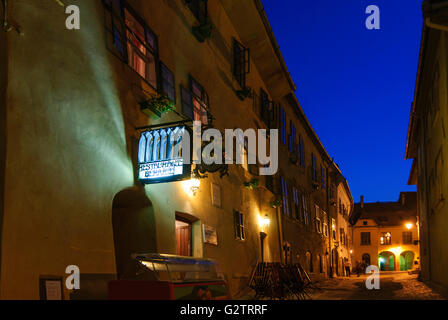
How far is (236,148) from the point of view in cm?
1636

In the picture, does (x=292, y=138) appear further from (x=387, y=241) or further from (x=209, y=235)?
(x=387, y=241)

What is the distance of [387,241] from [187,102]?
61648 millimetres

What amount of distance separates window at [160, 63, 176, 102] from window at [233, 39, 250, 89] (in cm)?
574

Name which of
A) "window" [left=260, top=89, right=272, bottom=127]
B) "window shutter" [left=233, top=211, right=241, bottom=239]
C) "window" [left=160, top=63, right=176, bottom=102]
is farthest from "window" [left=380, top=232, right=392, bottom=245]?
"window" [left=160, top=63, right=176, bottom=102]

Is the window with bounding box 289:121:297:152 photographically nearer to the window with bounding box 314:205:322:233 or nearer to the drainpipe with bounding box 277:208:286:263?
the drainpipe with bounding box 277:208:286:263

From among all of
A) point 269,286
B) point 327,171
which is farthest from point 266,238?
point 327,171

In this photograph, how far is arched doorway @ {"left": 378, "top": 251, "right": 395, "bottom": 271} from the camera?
66812 millimetres

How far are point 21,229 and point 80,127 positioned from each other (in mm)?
2143

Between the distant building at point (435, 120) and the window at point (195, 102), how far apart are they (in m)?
5.96

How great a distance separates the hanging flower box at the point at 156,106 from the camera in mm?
9852

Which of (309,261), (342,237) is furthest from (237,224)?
(342,237)
